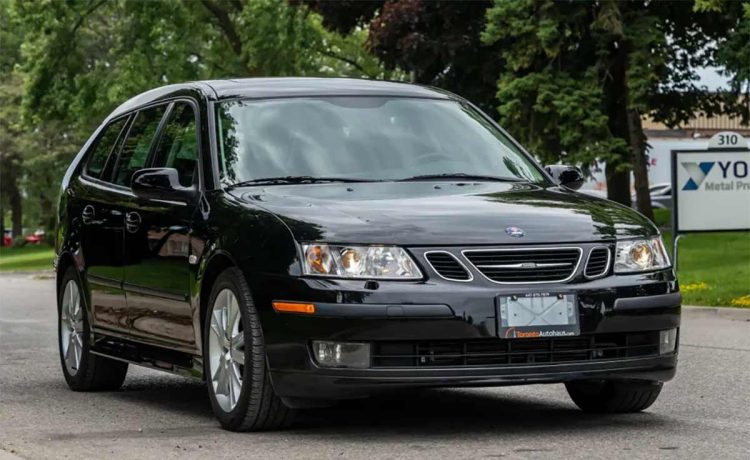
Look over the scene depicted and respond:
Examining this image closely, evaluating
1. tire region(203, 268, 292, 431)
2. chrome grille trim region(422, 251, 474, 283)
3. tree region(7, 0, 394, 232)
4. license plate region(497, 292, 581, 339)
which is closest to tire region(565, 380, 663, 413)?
license plate region(497, 292, 581, 339)

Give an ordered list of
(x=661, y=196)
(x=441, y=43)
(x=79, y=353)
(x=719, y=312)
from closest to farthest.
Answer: (x=79, y=353)
(x=719, y=312)
(x=441, y=43)
(x=661, y=196)

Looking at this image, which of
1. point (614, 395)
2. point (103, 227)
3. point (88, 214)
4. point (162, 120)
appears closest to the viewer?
point (614, 395)

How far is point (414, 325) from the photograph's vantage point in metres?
7.50

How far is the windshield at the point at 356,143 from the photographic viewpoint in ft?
28.7

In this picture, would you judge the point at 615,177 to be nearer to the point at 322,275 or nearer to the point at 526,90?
the point at 526,90

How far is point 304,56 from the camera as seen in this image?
152 feet

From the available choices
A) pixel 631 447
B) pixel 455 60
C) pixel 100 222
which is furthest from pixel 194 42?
pixel 631 447

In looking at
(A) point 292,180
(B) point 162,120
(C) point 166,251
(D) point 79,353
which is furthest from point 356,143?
(D) point 79,353

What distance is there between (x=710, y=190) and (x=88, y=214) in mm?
11959

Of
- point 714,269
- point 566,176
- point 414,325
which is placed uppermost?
point 566,176

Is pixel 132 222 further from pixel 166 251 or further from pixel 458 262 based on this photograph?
pixel 458 262

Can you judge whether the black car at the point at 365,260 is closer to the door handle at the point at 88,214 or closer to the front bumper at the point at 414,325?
the front bumper at the point at 414,325

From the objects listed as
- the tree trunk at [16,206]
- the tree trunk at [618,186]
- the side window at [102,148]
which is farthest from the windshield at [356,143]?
the tree trunk at [16,206]

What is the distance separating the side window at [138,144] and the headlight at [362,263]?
2530 millimetres
